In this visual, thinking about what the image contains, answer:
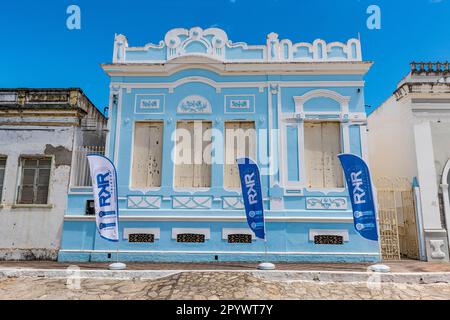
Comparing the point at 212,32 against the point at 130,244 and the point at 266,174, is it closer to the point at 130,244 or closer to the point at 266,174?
the point at 266,174

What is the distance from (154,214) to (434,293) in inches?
295

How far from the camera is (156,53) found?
11.3 meters

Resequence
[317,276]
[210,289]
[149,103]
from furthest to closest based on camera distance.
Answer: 1. [149,103]
2. [317,276]
3. [210,289]

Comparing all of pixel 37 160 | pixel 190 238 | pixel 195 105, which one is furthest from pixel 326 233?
pixel 37 160

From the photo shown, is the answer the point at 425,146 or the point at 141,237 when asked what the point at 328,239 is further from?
the point at 141,237

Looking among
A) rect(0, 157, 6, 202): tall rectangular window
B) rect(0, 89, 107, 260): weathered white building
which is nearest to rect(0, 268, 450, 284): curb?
rect(0, 89, 107, 260): weathered white building

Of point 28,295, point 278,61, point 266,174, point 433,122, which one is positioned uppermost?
point 278,61

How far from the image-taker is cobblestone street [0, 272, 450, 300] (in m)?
6.61

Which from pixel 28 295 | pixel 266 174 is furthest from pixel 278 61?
pixel 28 295

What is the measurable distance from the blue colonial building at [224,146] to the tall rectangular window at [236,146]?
0.03 metres

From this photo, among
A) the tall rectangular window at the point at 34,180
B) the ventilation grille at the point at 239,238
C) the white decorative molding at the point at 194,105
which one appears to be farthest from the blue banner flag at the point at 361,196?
the tall rectangular window at the point at 34,180

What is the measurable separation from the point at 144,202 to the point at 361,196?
20.8ft

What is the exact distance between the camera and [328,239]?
32.7 ft

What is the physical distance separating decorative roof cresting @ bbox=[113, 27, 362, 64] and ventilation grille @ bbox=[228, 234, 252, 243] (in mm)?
5742
